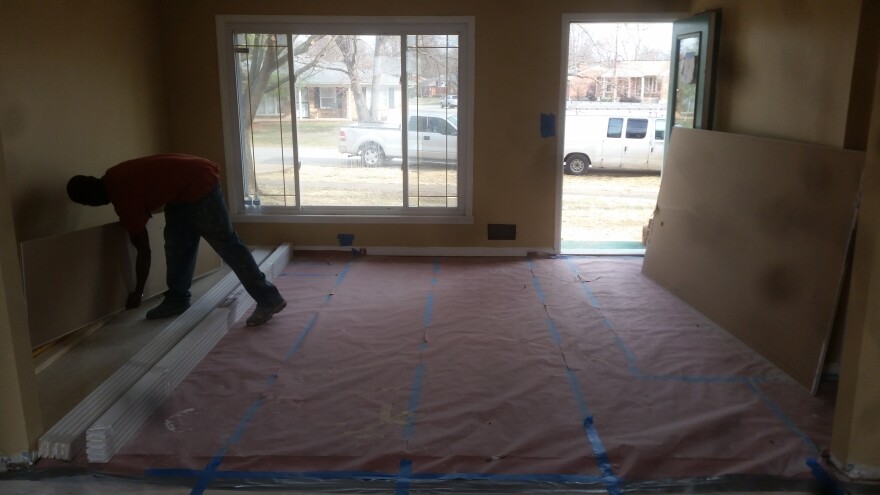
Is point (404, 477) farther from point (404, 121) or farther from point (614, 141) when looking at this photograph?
point (614, 141)

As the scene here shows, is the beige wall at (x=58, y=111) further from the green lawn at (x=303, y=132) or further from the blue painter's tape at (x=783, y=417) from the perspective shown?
the blue painter's tape at (x=783, y=417)

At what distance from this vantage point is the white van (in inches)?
437

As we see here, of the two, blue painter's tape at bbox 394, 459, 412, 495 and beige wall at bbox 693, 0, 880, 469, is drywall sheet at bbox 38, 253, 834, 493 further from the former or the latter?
beige wall at bbox 693, 0, 880, 469

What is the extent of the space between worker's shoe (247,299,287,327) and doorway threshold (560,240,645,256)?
2.91m

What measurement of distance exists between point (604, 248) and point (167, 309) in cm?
404

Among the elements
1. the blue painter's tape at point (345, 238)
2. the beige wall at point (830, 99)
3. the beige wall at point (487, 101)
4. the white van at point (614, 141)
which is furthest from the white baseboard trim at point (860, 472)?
the white van at point (614, 141)

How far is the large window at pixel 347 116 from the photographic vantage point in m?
5.92

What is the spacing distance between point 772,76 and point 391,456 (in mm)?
3454

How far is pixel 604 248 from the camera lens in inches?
258

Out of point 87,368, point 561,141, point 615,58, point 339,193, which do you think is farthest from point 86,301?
point 615,58

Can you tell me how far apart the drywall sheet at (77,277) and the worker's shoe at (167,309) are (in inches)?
9.7

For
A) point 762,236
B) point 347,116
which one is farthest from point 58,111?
point 762,236

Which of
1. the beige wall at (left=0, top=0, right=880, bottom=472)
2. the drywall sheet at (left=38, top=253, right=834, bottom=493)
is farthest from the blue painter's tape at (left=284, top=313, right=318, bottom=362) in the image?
the beige wall at (left=0, top=0, right=880, bottom=472)

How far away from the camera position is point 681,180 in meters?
5.23
